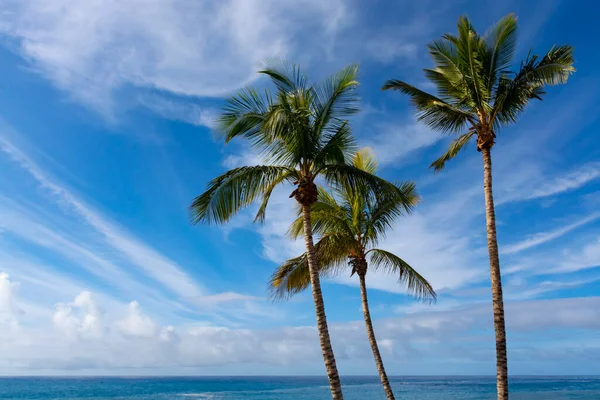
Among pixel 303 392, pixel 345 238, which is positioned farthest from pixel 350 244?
pixel 303 392

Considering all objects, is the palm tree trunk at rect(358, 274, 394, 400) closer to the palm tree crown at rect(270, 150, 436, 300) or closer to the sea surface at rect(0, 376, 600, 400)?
the palm tree crown at rect(270, 150, 436, 300)

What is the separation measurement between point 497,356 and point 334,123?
20.2 ft

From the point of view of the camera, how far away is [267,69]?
36.5 feet

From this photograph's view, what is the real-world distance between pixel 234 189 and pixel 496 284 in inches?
239

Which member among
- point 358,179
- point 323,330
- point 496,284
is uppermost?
point 358,179

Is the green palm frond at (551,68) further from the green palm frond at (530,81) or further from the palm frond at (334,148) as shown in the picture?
the palm frond at (334,148)

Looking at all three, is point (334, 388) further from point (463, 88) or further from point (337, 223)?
point (463, 88)

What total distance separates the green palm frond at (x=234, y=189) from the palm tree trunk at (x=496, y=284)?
440 centimetres

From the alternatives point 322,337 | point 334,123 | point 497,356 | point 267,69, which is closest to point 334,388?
point 322,337

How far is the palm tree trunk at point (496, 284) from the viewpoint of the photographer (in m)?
10.0

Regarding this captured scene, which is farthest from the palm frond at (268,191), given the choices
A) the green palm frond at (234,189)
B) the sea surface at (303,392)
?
the sea surface at (303,392)

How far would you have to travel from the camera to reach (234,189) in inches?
438

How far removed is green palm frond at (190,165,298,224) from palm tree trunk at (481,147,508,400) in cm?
440

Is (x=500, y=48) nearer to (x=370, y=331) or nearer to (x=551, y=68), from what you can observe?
(x=551, y=68)
